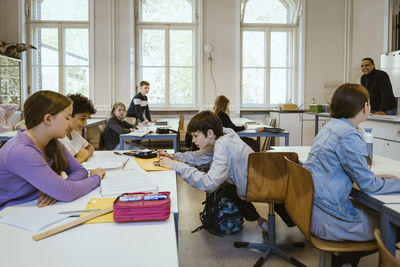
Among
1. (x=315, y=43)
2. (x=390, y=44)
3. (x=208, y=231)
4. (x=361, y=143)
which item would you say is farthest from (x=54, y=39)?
(x=361, y=143)

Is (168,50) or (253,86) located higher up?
(168,50)

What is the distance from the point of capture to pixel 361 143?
1610 mm

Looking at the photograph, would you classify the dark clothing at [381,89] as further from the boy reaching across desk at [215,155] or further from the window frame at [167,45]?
the boy reaching across desk at [215,155]

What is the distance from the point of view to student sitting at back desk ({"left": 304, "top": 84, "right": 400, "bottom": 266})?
156 centimetres

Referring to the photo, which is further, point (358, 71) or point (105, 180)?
point (358, 71)

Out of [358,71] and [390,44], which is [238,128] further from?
[358,71]

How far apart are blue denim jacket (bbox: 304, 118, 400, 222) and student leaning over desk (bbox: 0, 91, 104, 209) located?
3.72ft

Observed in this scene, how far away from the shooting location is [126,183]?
1.66 meters

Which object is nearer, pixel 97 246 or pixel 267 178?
pixel 97 246

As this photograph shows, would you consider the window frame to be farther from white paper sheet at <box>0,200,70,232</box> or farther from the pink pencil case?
the pink pencil case

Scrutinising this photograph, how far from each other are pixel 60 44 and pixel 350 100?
23.7 feet

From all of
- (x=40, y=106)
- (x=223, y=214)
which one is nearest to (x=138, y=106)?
(x=223, y=214)

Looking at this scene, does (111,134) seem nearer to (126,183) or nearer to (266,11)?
(126,183)

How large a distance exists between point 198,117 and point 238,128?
7.75ft
